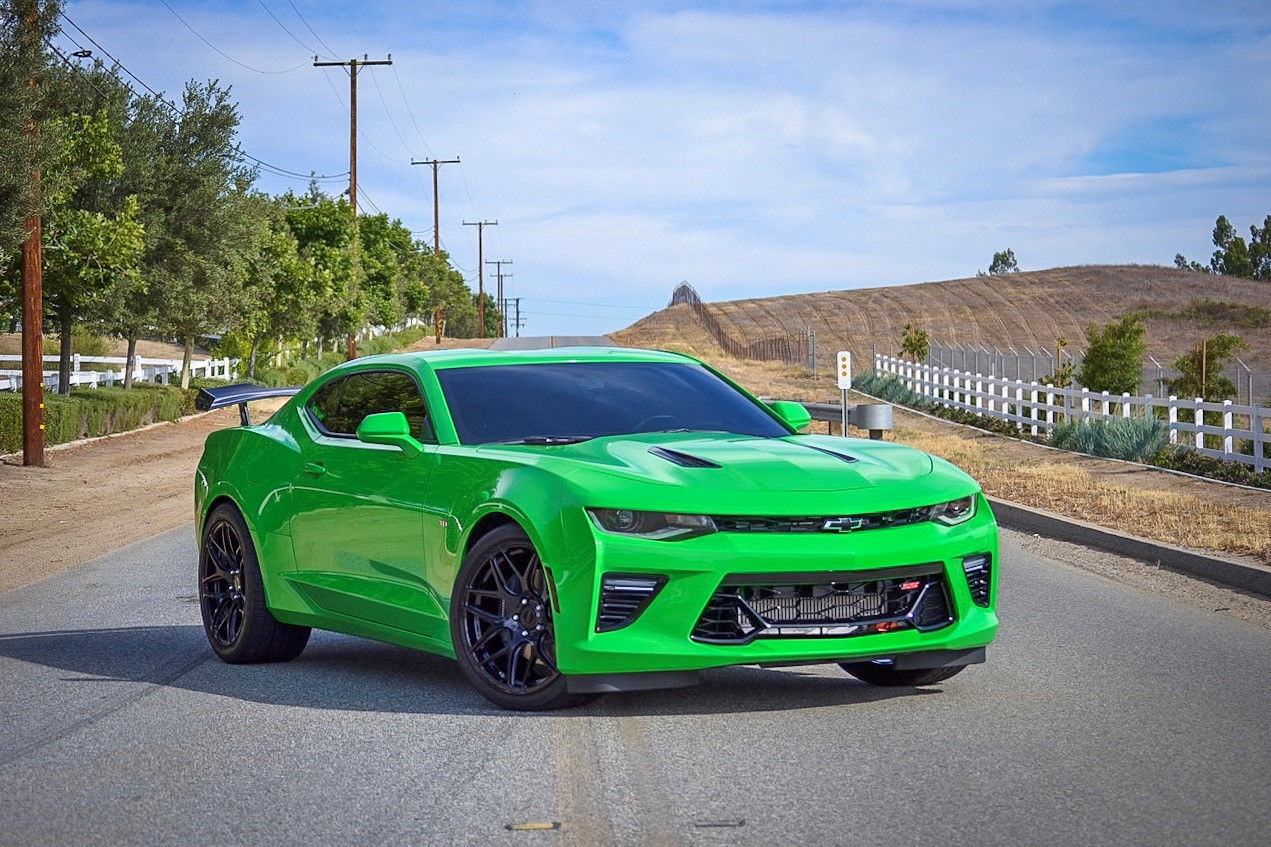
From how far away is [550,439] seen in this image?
763 centimetres

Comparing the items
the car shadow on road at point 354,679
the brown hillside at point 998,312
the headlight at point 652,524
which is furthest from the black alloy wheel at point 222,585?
the brown hillside at point 998,312

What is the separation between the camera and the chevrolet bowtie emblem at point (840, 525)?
266 inches

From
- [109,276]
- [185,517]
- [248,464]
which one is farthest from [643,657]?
[109,276]

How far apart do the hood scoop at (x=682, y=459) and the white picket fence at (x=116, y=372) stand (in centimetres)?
3216

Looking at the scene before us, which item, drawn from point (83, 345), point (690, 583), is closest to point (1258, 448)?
point (690, 583)

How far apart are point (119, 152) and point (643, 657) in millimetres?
30203

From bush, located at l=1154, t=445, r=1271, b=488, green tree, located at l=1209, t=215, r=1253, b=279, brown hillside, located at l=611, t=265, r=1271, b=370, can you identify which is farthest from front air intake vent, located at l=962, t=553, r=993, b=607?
green tree, located at l=1209, t=215, r=1253, b=279

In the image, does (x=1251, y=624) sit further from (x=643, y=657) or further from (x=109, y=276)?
(x=109, y=276)

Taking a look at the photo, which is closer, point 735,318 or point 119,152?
point 119,152

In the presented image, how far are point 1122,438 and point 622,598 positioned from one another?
22.5 metres

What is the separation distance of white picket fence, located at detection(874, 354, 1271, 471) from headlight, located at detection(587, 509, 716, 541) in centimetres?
1818

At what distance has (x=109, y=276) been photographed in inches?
1272

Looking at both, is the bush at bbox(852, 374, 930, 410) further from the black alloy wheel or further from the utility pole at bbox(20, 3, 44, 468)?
the black alloy wheel

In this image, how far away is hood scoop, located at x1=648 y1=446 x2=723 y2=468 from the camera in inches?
274
